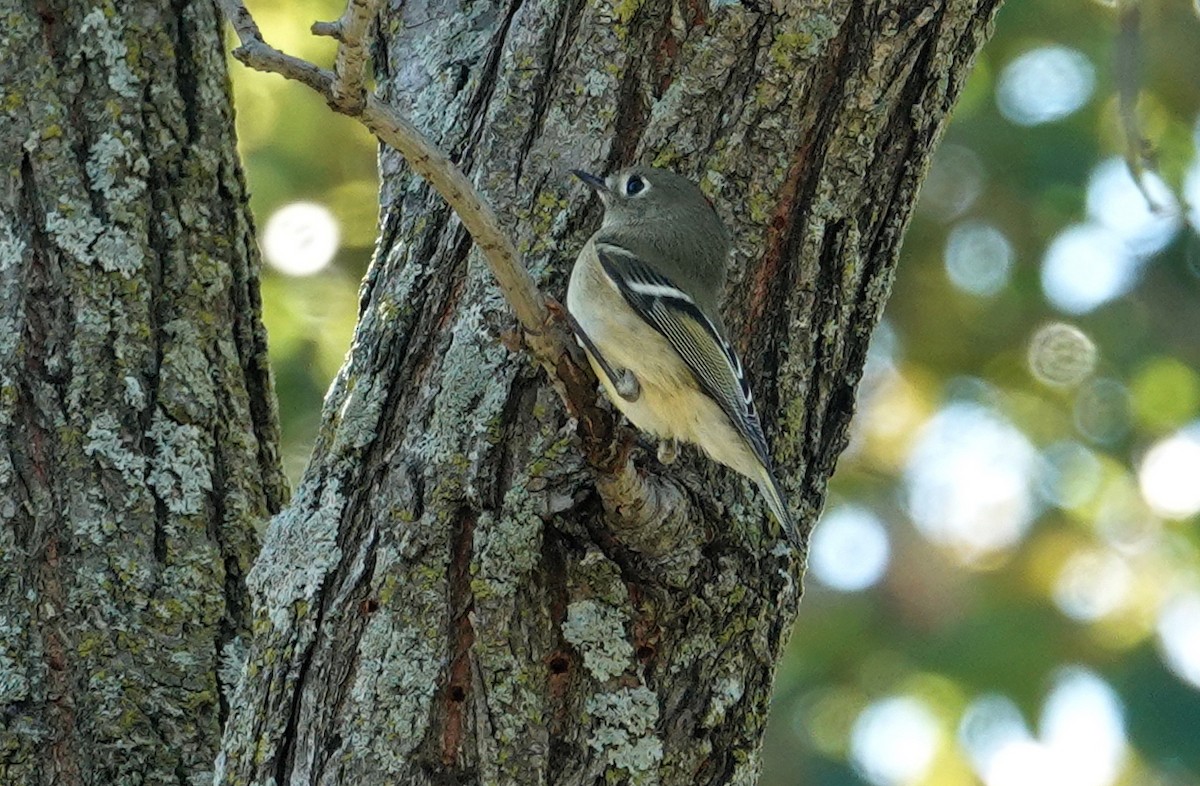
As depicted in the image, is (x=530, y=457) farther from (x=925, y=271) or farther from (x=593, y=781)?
(x=925, y=271)

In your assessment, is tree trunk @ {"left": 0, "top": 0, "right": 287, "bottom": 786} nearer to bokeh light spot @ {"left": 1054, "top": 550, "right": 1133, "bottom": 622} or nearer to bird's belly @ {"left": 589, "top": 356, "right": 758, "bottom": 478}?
bird's belly @ {"left": 589, "top": 356, "right": 758, "bottom": 478}

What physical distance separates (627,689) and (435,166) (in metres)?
1.01

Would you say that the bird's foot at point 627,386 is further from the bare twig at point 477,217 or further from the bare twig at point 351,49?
the bare twig at point 351,49

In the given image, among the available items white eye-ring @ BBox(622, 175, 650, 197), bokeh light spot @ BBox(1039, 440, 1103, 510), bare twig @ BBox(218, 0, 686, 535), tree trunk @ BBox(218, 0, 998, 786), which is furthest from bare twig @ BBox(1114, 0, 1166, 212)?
bokeh light spot @ BBox(1039, 440, 1103, 510)

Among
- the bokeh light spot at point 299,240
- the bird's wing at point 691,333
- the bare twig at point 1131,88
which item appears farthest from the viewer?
the bokeh light spot at point 299,240

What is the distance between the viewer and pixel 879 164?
121 inches

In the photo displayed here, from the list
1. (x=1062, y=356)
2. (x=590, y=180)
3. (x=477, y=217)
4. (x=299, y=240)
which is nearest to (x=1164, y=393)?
(x=1062, y=356)

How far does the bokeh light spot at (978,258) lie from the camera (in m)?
7.13

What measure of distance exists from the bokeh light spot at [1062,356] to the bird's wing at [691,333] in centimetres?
386

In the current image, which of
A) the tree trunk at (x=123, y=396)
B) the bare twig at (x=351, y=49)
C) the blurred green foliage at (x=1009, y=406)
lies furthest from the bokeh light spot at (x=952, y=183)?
the bare twig at (x=351, y=49)

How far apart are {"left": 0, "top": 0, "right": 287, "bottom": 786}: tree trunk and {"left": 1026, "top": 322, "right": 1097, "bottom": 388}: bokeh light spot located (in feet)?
14.9

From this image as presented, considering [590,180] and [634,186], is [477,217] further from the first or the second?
[634,186]

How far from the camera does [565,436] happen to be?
2.80 m

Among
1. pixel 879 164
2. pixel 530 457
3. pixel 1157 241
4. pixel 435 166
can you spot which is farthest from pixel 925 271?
pixel 435 166
